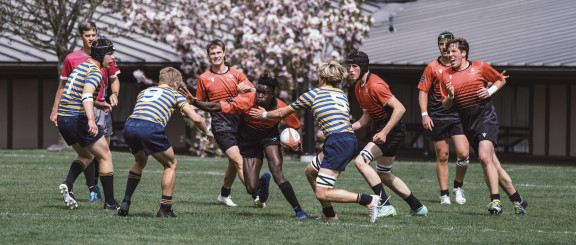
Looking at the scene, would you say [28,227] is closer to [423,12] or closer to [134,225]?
[134,225]

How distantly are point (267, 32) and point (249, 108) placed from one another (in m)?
13.2

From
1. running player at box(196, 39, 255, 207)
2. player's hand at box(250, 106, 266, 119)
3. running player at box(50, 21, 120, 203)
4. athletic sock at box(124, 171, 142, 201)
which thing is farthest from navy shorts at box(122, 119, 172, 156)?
running player at box(196, 39, 255, 207)

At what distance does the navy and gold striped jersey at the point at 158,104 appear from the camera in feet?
32.0

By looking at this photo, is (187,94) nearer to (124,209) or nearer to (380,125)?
(124,209)

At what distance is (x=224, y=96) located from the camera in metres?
11.6

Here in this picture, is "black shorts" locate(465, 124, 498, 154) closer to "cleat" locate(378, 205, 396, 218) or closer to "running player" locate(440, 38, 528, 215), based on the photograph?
"running player" locate(440, 38, 528, 215)

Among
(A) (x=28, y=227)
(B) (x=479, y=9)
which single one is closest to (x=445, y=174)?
(A) (x=28, y=227)

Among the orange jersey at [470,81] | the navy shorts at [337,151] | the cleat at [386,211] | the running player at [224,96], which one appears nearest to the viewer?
the navy shorts at [337,151]

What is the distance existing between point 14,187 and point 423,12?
20057 millimetres

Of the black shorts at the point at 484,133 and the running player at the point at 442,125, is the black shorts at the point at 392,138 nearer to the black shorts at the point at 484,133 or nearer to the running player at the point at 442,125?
the black shorts at the point at 484,133

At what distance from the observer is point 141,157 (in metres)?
9.98

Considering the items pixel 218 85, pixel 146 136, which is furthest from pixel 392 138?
pixel 146 136

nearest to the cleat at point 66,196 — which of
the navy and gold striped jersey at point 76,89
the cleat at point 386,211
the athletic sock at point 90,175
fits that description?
the navy and gold striped jersey at point 76,89

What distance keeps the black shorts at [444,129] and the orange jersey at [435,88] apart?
0.05 metres
